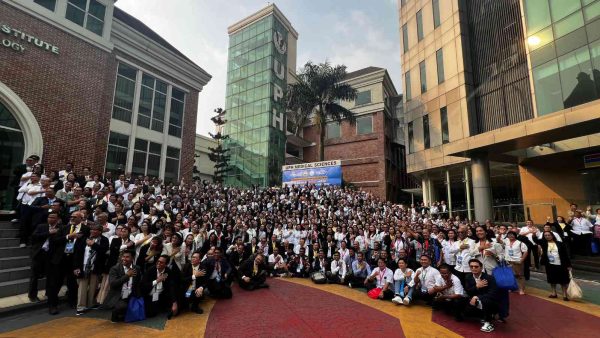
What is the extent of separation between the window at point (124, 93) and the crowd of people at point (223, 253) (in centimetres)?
641

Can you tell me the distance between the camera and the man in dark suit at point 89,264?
6182mm

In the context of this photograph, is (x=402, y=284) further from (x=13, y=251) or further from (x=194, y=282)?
(x=13, y=251)

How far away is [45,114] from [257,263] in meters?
11.7

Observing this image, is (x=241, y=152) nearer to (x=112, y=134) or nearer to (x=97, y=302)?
(x=112, y=134)

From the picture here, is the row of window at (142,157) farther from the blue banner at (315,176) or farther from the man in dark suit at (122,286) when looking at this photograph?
the man in dark suit at (122,286)

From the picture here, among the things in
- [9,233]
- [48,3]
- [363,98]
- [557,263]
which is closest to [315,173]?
[363,98]

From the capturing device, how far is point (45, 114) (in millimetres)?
12852

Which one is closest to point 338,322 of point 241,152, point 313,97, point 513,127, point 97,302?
point 97,302

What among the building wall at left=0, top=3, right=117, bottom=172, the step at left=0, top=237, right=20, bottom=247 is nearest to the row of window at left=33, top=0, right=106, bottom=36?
the building wall at left=0, top=3, right=117, bottom=172

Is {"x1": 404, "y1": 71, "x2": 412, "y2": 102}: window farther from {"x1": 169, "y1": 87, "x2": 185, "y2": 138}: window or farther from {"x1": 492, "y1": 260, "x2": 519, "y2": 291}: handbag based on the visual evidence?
{"x1": 492, "y1": 260, "x2": 519, "y2": 291}: handbag

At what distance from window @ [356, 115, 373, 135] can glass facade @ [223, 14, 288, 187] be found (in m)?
8.42

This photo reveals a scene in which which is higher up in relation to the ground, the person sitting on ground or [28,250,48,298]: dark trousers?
[28,250,48,298]: dark trousers

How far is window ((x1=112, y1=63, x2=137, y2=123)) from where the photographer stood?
16844 mm

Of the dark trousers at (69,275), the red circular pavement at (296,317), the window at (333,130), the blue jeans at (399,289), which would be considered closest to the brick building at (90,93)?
the dark trousers at (69,275)
